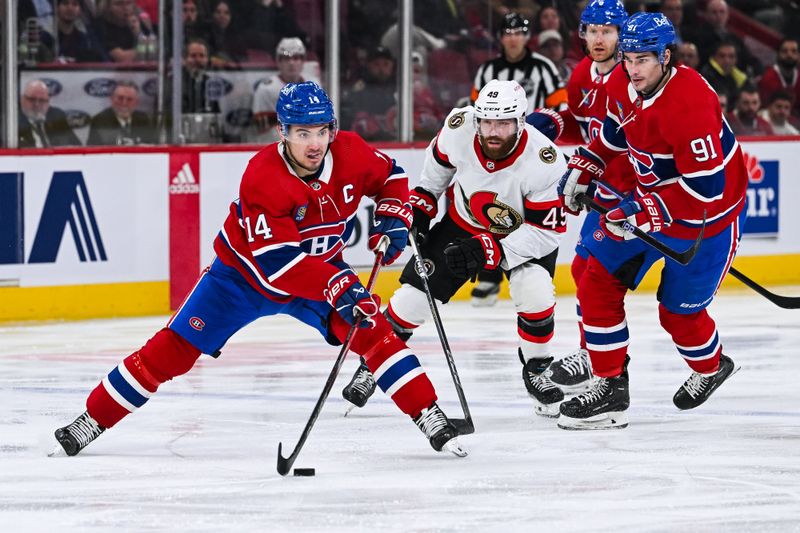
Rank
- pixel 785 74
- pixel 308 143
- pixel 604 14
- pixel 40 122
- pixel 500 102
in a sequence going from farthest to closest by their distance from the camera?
1. pixel 785 74
2. pixel 40 122
3. pixel 604 14
4. pixel 500 102
5. pixel 308 143

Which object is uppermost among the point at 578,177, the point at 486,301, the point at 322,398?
the point at 578,177

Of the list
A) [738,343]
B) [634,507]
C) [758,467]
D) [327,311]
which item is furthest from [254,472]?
[738,343]

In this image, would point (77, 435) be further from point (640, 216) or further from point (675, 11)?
point (675, 11)

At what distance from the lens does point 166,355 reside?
426cm

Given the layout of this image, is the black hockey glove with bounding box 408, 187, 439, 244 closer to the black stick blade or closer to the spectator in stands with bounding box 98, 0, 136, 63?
the black stick blade

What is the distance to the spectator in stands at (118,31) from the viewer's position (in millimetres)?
7359

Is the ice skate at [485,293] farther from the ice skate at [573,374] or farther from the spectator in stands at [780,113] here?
the ice skate at [573,374]

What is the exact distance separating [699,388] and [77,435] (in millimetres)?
1846

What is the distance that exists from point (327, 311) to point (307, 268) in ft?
0.75

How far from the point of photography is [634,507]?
12.3 ft

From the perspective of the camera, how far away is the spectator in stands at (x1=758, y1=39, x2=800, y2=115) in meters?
9.32

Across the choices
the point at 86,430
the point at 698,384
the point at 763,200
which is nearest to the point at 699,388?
the point at 698,384

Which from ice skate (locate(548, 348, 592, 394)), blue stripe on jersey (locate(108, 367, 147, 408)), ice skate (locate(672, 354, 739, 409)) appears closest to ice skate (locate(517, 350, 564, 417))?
ice skate (locate(548, 348, 592, 394))

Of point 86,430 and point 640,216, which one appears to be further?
point 640,216
